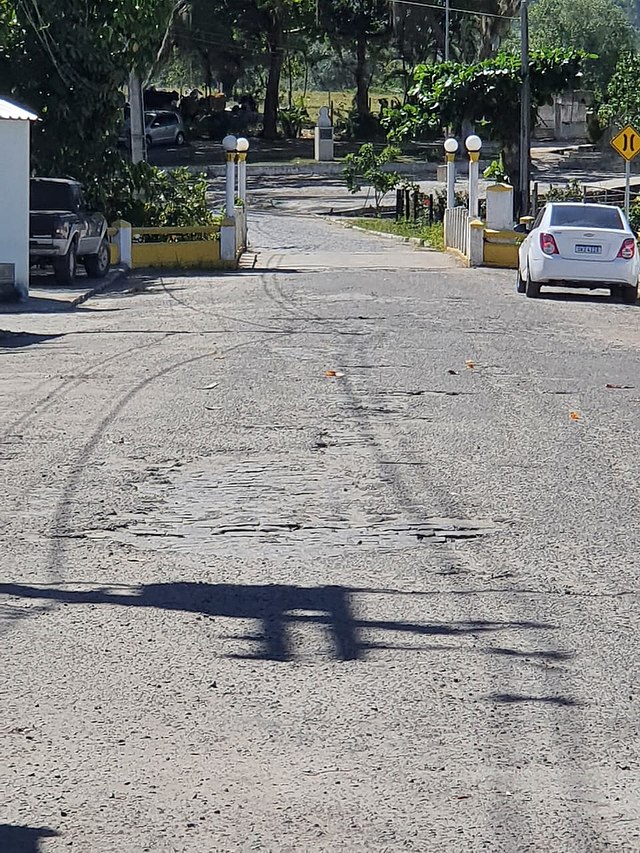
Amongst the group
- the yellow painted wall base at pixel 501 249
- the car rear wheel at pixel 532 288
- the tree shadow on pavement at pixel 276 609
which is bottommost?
the tree shadow on pavement at pixel 276 609

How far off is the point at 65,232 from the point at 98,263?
222cm

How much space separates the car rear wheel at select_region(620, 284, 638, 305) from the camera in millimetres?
23156

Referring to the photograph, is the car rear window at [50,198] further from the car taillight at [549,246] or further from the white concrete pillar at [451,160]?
the white concrete pillar at [451,160]

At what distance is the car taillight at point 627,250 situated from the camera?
22984mm

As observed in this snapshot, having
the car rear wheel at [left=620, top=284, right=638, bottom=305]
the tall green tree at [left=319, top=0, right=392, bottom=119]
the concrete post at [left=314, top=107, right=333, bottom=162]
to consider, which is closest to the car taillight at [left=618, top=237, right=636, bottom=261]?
the car rear wheel at [left=620, top=284, right=638, bottom=305]

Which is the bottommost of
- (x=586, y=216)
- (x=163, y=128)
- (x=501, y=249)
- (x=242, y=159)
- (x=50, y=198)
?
(x=501, y=249)

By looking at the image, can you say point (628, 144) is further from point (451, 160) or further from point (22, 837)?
point (22, 837)

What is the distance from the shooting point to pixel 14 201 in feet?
74.4

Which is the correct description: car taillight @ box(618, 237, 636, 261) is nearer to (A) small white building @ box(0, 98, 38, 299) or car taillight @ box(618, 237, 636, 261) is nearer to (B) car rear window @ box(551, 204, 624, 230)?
(B) car rear window @ box(551, 204, 624, 230)

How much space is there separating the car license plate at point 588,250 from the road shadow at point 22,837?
64.4 feet

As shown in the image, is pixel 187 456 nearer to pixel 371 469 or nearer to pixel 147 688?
pixel 371 469

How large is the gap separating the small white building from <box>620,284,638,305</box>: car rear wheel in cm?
937

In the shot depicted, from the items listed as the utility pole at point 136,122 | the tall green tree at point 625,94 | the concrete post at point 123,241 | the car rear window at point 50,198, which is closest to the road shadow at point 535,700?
the car rear window at point 50,198

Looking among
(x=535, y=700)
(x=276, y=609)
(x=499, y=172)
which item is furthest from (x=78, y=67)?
(x=535, y=700)
